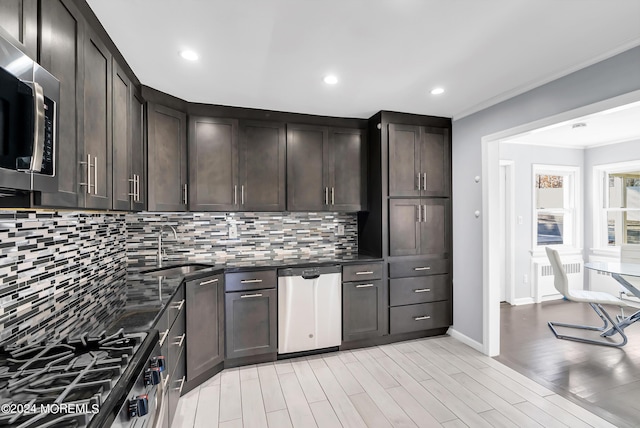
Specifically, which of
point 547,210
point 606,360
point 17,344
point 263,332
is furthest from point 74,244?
point 547,210

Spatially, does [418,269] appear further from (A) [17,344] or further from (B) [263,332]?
(A) [17,344]

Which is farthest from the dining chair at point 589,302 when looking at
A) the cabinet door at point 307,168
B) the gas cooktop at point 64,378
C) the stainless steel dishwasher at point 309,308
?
the gas cooktop at point 64,378

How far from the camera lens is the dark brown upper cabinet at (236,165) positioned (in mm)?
2934

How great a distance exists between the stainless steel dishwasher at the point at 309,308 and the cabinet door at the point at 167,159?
3.98 ft

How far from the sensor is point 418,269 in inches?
132

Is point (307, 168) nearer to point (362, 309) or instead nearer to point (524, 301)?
point (362, 309)

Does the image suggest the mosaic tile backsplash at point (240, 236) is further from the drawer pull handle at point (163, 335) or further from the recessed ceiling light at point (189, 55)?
the recessed ceiling light at point (189, 55)

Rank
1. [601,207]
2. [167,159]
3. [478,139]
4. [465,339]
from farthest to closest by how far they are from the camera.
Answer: [601,207], [465,339], [478,139], [167,159]

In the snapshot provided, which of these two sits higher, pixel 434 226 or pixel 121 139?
pixel 121 139

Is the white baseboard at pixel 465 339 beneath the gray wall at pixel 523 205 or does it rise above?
beneath

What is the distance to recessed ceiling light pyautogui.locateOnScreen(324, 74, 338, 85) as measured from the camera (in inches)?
93.7

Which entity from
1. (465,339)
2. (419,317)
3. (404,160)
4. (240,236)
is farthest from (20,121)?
(465,339)

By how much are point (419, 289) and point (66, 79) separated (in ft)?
11.0

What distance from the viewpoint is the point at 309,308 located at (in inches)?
118
